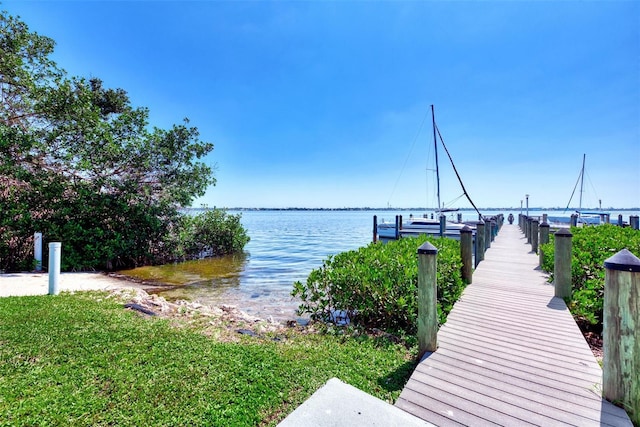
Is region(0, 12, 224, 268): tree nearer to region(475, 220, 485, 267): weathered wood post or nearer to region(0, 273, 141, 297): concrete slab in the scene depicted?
region(0, 273, 141, 297): concrete slab

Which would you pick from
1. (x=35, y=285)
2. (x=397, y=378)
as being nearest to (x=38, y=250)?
(x=35, y=285)

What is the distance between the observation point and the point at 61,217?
1124 centimetres

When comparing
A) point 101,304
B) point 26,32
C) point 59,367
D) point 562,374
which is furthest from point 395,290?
point 26,32

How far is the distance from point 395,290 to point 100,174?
1330 cm

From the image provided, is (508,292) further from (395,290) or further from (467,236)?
(395,290)

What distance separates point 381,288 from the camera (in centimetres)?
485

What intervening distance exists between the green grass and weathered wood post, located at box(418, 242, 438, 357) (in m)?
0.37

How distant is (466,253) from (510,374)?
3.91 meters

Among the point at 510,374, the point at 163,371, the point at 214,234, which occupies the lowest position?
the point at 163,371

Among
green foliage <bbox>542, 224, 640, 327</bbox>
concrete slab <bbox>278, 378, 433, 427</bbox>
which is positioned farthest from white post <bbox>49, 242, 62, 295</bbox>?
green foliage <bbox>542, 224, 640, 327</bbox>

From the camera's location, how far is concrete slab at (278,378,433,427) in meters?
2.15

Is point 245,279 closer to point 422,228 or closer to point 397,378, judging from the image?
point 397,378

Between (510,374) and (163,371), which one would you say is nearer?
(510,374)

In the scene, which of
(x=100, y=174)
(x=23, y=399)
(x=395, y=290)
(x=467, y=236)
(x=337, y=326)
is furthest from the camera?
(x=100, y=174)
